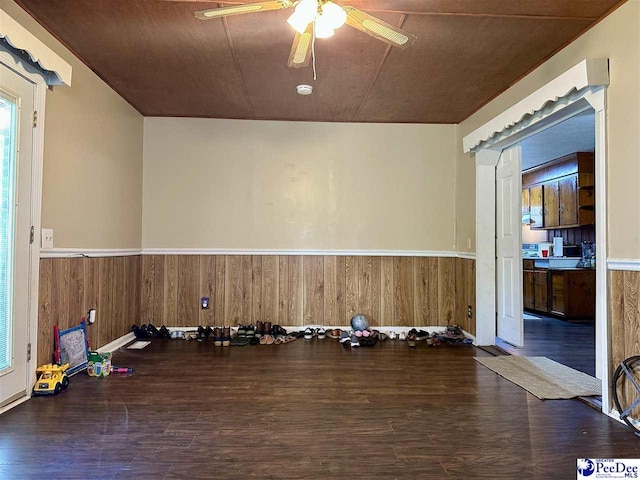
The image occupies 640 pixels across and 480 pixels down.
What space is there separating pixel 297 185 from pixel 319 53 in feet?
5.92

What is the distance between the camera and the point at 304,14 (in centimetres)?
193

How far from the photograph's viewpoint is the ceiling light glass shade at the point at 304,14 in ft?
6.19

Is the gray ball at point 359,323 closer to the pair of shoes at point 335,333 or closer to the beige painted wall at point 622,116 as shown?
the pair of shoes at point 335,333

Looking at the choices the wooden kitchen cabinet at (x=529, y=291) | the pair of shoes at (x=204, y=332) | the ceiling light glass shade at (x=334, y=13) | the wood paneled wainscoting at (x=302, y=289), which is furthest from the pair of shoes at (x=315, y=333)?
the wooden kitchen cabinet at (x=529, y=291)

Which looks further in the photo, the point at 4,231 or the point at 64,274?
the point at 64,274

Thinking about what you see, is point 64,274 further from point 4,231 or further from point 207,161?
point 207,161

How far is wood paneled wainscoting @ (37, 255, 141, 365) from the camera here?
2.65 metres

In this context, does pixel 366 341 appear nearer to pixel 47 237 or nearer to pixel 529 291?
pixel 47 237

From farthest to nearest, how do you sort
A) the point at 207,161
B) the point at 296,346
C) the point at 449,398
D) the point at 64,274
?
the point at 207,161, the point at 296,346, the point at 64,274, the point at 449,398

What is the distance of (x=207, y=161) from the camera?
439cm

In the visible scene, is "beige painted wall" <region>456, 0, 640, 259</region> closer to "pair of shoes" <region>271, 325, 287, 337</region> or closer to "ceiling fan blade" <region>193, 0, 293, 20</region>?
"ceiling fan blade" <region>193, 0, 293, 20</region>

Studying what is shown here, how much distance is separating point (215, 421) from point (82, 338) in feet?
5.32

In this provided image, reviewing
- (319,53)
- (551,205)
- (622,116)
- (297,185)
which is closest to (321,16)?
(319,53)

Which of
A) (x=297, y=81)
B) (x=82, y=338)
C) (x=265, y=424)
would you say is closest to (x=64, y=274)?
(x=82, y=338)
